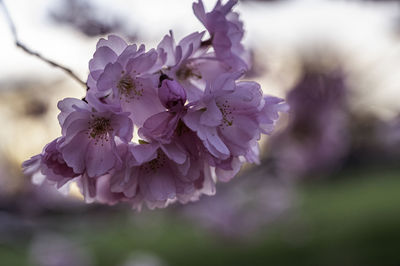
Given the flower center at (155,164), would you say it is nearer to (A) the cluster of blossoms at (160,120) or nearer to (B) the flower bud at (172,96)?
(A) the cluster of blossoms at (160,120)

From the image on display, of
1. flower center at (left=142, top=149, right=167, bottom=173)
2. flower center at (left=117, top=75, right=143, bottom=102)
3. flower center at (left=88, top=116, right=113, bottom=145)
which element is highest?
flower center at (left=117, top=75, right=143, bottom=102)

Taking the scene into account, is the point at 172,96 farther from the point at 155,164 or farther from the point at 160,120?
the point at 155,164

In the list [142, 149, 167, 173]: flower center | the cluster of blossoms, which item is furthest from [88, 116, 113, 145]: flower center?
[142, 149, 167, 173]: flower center

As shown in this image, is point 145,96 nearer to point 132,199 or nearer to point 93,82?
point 93,82

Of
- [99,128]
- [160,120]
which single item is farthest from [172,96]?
[99,128]

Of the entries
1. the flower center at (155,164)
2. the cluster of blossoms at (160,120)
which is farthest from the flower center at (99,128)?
the flower center at (155,164)

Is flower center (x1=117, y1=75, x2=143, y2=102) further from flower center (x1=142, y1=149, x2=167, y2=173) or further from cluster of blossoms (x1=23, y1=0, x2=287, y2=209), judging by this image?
flower center (x1=142, y1=149, x2=167, y2=173)

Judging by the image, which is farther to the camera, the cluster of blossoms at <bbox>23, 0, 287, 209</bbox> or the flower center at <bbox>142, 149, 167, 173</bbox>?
the flower center at <bbox>142, 149, 167, 173</bbox>
